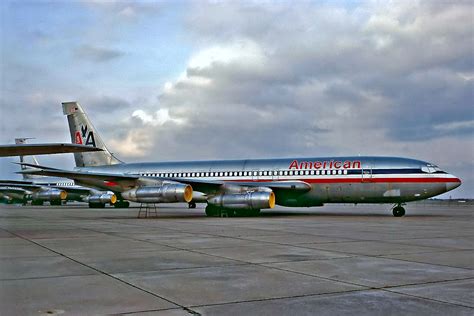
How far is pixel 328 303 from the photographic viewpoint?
17.5ft

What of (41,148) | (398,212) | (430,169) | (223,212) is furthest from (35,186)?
(41,148)

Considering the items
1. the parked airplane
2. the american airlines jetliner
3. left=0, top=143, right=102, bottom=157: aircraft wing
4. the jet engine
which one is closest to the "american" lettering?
the american airlines jetliner

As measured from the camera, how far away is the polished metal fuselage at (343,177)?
76.1ft

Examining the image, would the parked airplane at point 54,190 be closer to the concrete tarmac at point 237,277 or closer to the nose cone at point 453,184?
the nose cone at point 453,184

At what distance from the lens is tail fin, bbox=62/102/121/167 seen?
111 ft

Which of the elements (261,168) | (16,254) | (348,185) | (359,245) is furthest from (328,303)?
(261,168)

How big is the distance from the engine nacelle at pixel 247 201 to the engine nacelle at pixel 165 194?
62.4 inches

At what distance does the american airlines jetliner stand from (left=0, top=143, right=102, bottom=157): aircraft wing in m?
13.0

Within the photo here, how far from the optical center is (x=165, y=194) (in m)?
23.8

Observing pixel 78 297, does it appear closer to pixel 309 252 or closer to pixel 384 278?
pixel 384 278

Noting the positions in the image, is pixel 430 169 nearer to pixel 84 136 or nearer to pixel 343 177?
pixel 343 177

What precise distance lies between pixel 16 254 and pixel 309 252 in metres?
5.66

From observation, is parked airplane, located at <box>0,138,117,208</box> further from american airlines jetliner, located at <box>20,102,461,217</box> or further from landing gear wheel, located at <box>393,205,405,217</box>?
landing gear wheel, located at <box>393,205,405,217</box>

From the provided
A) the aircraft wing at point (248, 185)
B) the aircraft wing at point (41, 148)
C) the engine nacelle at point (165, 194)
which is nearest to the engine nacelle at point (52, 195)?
the engine nacelle at point (165, 194)
